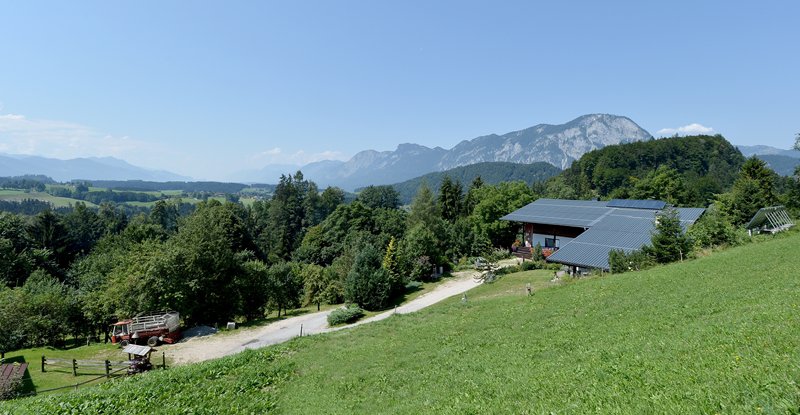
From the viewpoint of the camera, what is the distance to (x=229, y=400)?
12055mm

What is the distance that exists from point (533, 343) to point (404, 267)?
32.0m

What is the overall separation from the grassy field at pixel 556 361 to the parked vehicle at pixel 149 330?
1186cm

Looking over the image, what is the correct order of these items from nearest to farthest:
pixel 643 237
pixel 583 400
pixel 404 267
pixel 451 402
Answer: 1. pixel 583 400
2. pixel 451 402
3. pixel 643 237
4. pixel 404 267

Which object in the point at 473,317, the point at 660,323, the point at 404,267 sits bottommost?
the point at 404,267

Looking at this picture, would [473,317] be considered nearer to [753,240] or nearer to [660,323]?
[660,323]

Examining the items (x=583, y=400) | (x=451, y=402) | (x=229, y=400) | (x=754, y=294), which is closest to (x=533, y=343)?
(x=451, y=402)

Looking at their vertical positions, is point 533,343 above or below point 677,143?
below

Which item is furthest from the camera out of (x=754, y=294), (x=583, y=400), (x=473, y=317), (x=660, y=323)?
(x=473, y=317)

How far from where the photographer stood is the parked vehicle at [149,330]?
82.5ft

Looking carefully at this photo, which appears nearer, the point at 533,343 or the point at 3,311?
the point at 533,343

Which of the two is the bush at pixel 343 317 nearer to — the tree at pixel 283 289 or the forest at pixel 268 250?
the forest at pixel 268 250

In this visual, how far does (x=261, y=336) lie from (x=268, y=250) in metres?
64.7

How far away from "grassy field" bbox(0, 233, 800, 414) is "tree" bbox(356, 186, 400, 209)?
93431 millimetres

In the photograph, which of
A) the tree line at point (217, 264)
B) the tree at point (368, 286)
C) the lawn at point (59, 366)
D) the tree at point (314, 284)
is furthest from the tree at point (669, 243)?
the lawn at point (59, 366)
